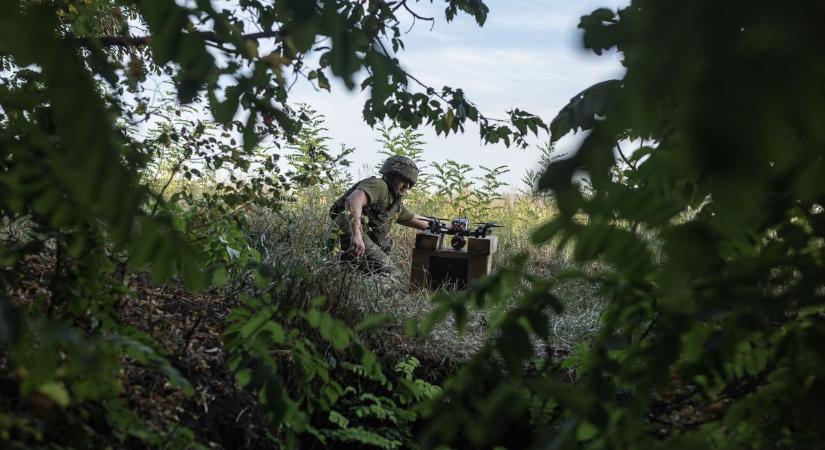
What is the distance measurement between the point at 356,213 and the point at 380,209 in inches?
33.6

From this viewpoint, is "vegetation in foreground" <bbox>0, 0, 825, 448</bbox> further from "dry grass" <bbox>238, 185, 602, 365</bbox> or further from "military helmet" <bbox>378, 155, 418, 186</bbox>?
"military helmet" <bbox>378, 155, 418, 186</bbox>

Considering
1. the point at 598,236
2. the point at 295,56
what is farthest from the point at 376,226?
the point at 598,236

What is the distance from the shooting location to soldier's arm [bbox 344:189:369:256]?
20.9ft

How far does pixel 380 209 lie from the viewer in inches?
298

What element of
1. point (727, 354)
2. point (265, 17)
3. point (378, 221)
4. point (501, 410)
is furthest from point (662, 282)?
point (378, 221)

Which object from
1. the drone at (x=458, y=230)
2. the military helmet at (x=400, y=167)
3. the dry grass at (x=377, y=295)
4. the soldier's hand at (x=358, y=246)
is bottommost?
the dry grass at (x=377, y=295)

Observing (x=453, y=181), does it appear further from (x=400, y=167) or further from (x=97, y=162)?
(x=97, y=162)

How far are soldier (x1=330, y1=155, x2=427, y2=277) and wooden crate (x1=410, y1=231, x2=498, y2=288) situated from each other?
14.4 inches

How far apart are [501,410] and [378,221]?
20.3ft

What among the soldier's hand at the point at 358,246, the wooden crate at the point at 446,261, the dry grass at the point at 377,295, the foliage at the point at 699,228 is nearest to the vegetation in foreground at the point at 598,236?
the foliage at the point at 699,228

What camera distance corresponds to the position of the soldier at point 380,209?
22.6 ft

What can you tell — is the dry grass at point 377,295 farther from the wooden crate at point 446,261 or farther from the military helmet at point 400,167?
the military helmet at point 400,167

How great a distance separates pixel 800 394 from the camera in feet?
5.15

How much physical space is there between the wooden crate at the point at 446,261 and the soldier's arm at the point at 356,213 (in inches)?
29.5
